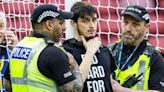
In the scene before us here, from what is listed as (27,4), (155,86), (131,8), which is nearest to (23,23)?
(27,4)

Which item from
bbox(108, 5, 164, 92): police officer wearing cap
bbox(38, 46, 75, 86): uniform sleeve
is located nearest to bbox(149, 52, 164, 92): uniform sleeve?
bbox(108, 5, 164, 92): police officer wearing cap

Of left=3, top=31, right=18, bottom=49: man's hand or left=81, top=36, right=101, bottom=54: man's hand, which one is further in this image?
left=3, top=31, right=18, bottom=49: man's hand

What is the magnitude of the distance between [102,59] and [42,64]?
0.59 m

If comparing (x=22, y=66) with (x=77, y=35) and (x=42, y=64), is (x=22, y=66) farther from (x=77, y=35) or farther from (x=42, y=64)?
(x=77, y=35)

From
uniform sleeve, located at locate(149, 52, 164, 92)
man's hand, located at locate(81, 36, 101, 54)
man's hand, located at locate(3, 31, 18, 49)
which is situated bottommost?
uniform sleeve, located at locate(149, 52, 164, 92)

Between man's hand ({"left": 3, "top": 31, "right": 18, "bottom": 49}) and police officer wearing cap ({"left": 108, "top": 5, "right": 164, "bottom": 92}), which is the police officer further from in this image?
police officer wearing cap ({"left": 108, "top": 5, "right": 164, "bottom": 92})

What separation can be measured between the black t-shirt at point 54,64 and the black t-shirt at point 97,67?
0.37 metres

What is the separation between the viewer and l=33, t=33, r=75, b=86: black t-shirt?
291 centimetres

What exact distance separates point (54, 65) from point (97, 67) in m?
0.51

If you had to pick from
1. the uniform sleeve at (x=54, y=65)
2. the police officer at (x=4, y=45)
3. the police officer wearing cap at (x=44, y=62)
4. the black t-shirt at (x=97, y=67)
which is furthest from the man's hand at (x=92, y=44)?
the police officer at (x=4, y=45)

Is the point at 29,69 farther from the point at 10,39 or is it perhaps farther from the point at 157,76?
the point at 10,39

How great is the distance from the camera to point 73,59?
3.14 m

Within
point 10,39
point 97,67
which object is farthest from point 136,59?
point 10,39

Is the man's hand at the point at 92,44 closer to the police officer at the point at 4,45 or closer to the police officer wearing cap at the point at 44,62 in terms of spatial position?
the police officer wearing cap at the point at 44,62
